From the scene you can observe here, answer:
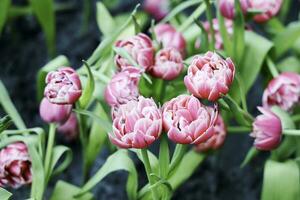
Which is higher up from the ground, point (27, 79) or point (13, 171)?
point (13, 171)

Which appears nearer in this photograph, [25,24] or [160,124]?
[160,124]

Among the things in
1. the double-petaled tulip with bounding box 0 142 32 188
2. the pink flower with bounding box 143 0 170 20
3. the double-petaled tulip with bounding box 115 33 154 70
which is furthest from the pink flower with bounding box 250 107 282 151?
the pink flower with bounding box 143 0 170 20

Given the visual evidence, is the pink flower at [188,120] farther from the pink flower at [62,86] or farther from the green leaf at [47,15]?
the green leaf at [47,15]

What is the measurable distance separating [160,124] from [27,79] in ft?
2.34

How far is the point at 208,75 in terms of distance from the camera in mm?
821

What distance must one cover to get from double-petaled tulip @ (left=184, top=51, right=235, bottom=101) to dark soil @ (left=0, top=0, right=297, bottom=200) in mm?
465

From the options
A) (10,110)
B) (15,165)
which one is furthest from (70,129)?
(15,165)

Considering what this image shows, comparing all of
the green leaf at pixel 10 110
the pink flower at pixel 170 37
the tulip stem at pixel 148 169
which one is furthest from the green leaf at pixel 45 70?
the tulip stem at pixel 148 169

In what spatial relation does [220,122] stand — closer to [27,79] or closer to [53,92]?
[53,92]

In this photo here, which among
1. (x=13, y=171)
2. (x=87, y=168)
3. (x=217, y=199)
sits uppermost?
(x=13, y=171)

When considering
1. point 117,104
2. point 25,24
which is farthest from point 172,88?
point 25,24

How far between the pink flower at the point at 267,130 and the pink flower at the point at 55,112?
0.86 ft

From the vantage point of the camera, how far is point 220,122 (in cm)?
107

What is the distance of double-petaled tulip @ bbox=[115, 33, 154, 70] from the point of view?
3.26ft
